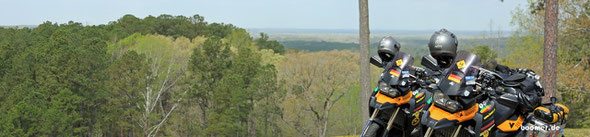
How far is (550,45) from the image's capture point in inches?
488

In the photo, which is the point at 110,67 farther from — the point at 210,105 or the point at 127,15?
the point at 127,15

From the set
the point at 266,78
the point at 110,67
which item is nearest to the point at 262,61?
the point at 266,78

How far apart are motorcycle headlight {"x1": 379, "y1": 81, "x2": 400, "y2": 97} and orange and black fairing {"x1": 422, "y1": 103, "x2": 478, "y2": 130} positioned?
4.77ft

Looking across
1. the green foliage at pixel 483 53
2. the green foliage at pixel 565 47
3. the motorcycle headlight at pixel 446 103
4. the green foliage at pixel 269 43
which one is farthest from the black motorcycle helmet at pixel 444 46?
the green foliage at pixel 269 43

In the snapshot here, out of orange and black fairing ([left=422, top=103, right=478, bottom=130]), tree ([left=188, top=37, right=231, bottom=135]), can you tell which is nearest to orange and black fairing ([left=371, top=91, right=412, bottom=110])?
orange and black fairing ([left=422, top=103, right=478, bottom=130])

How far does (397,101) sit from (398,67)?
46cm

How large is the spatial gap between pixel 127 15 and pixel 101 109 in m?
29.8

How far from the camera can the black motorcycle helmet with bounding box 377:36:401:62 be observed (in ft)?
24.8

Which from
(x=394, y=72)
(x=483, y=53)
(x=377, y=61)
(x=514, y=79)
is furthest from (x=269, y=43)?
(x=514, y=79)

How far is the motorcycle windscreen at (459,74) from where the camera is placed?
5242mm

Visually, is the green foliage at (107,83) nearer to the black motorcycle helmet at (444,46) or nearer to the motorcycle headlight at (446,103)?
the black motorcycle helmet at (444,46)

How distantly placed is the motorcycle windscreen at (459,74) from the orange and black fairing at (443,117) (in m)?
0.23

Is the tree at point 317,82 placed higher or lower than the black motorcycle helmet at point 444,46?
lower

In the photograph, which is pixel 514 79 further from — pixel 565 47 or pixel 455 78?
pixel 565 47
